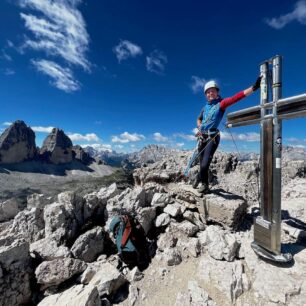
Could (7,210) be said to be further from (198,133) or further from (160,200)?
(198,133)

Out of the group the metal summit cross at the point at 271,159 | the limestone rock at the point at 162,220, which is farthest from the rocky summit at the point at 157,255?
the metal summit cross at the point at 271,159

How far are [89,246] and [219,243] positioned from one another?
3.49 metres

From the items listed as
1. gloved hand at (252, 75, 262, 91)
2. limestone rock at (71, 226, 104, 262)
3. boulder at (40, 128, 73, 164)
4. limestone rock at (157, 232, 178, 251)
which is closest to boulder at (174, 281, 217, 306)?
limestone rock at (157, 232, 178, 251)

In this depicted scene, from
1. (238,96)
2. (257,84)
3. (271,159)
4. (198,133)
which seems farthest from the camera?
(198,133)

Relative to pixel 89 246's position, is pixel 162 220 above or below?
above

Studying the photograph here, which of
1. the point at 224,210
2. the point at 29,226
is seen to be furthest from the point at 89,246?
the point at 224,210

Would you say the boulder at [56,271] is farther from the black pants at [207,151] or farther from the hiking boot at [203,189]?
the black pants at [207,151]

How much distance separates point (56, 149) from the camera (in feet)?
622

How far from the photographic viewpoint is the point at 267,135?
4.57 m

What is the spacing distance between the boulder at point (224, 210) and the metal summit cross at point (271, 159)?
0.90 meters

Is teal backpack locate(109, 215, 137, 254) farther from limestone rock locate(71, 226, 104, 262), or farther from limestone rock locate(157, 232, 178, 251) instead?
limestone rock locate(157, 232, 178, 251)

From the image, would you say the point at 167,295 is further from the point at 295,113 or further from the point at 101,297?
the point at 295,113

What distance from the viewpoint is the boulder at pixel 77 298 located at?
3.59 m

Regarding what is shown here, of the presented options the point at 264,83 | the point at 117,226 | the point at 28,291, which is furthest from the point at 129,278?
the point at 264,83
